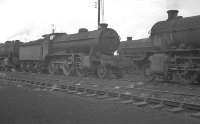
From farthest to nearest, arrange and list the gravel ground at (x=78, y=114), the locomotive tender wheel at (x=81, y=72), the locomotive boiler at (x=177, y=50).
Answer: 1. the locomotive tender wheel at (x=81, y=72)
2. the locomotive boiler at (x=177, y=50)
3. the gravel ground at (x=78, y=114)

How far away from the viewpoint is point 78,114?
22.4 feet

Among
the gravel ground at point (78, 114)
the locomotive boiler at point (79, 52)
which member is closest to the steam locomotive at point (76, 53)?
the locomotive boiler at point (79, 52)

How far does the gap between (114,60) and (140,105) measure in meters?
9.49

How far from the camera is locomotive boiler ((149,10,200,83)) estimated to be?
1355 cm

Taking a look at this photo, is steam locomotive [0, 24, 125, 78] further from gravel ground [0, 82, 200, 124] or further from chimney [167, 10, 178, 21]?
gravel ground [0, 82, 200, 124]

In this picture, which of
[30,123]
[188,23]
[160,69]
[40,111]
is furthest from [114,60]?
[30,123]

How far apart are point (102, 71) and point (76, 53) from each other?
7.91 ft

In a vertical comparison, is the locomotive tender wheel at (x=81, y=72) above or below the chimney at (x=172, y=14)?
below

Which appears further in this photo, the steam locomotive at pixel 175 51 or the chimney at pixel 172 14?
the chimney at pixel 172 14

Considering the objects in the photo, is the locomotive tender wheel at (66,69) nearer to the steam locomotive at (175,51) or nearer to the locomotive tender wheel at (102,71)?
the locomotive tender wheel at (102,71)

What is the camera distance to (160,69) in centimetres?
1434

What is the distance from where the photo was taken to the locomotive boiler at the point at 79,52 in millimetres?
17725

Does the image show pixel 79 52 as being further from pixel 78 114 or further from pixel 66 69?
pixel 78 114

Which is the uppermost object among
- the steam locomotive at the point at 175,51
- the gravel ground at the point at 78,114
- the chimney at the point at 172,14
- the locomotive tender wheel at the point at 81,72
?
the chimney at the point at 172,14
